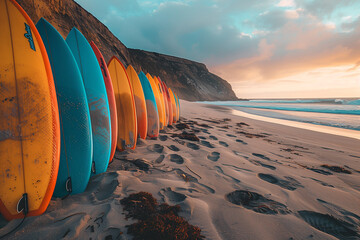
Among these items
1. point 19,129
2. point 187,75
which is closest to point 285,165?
point 19,129

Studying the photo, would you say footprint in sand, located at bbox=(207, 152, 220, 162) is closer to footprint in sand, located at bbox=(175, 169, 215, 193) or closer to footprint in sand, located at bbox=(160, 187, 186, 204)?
footprint in sand, located at bbox=(175, 169, 215, 193)

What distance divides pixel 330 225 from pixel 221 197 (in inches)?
34.7

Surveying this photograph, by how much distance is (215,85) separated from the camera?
204ft

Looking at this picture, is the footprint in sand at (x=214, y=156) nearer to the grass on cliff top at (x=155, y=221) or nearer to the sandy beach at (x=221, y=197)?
the sandy beach at (x=221, y=197)

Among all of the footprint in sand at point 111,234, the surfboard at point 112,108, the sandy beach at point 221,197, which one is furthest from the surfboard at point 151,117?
the footprint in sand at point 111,234

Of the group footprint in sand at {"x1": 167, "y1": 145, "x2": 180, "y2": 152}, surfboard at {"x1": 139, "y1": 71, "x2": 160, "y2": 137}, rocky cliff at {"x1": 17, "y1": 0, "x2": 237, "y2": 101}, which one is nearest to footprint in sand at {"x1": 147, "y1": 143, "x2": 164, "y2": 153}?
footprint in sand at {"x1": 167, "y1": 145, "x2": 180, "y2": 152}

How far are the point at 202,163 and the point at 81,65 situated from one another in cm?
209

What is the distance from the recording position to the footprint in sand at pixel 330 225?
1.13 metres

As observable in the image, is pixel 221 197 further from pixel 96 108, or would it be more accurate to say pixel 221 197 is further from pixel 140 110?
pixel 140 110

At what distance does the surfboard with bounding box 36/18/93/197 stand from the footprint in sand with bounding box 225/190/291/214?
1.45 m

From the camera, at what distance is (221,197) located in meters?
1.43

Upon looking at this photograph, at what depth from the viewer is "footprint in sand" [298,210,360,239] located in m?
1.13

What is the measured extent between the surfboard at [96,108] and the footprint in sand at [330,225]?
2054mm

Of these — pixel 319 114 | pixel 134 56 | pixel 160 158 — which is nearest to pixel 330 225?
pixel 160 158
